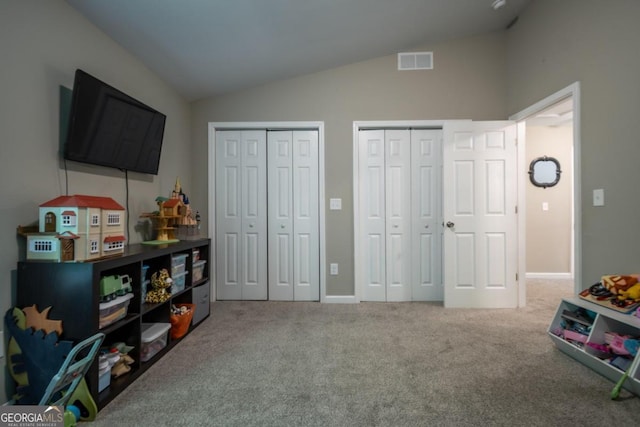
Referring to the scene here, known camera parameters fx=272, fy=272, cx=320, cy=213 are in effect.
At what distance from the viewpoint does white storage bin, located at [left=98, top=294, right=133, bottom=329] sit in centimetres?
144

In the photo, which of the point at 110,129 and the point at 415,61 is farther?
the point at 415,61

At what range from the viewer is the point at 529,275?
421 cm

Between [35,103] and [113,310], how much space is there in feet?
3.95

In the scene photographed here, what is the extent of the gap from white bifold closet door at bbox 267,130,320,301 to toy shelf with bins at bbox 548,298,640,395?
212 cm

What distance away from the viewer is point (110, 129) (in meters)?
1.81

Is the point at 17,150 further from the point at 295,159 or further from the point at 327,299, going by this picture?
the point at 327,299

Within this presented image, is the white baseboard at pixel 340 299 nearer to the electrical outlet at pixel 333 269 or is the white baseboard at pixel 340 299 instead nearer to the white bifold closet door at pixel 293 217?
the white bifold closet door at pixel 293 217

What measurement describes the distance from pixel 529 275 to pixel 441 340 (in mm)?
3088

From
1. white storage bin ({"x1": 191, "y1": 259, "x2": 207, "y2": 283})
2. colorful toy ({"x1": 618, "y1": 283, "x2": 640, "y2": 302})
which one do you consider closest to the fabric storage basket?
white storage bin ({"x1": 191, "y1": 259, "x2": 207, "y2": 283})

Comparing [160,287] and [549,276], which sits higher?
[160,287]

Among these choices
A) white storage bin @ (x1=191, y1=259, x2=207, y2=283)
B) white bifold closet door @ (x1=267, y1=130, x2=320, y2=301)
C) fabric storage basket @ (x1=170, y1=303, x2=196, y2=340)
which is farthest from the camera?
white bifold closet door @ (x1=267, y1=130, x2=320, y2=301)

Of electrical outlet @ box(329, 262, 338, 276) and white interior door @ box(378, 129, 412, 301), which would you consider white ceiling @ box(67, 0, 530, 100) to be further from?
electrical outlet @ box(329, 262, 338, 276)

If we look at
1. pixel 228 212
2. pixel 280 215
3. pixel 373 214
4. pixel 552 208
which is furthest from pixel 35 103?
pixel 552 208

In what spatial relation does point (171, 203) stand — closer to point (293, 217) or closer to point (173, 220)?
point (173, 220)
